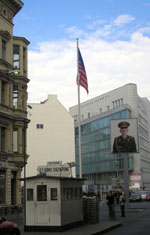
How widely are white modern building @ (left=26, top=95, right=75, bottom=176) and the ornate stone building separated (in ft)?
114

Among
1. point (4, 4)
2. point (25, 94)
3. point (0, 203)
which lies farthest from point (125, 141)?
point (4, 4)

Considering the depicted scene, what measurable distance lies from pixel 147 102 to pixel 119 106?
25.9 m

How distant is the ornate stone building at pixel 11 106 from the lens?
1384 inches

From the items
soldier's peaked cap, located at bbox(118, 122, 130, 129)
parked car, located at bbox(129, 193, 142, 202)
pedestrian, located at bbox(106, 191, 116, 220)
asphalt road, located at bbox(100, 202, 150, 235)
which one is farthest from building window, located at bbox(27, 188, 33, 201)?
parked car, located at bbox(129, 193, 142, 202)

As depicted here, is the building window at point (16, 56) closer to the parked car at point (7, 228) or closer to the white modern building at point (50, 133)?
the parked car at point (7, 228)

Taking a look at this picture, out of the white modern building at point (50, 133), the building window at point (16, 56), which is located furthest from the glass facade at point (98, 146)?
the building window at point (16, 56)

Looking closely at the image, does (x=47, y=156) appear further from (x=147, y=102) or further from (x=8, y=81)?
(x=147, y=102)

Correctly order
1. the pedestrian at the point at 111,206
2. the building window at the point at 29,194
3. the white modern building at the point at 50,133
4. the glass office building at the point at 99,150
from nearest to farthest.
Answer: the building window at the point at 29,194 < the pedestrian at the point at 111,206 < the white modern building at the point at 50,133 < the glass office building at the point at 99,150

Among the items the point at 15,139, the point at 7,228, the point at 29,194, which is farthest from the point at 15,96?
the point at 7,228

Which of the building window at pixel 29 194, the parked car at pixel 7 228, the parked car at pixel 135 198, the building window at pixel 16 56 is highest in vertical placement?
the building window at pixel 16 56

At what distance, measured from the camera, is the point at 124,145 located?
39.2m

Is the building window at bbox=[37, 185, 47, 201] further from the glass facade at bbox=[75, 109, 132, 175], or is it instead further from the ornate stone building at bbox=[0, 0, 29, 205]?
the glass facade at bbox=[75, 109, 132, 175]

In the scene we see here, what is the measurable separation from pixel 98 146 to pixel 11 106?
7631 cm

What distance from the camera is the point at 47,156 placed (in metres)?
74.1
